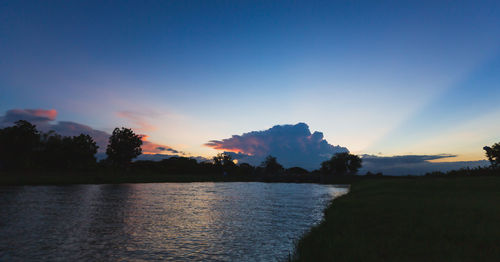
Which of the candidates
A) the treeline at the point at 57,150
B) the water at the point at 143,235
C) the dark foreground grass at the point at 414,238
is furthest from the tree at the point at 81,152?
the dark foreground grass at the point at 414,238

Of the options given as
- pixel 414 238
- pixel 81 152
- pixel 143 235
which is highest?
pixel 81 152

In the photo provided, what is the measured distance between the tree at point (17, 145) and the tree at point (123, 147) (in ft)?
97.3

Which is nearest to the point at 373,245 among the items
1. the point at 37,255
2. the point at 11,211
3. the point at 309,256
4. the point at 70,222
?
the point at 309,256

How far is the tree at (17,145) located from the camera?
10838cm

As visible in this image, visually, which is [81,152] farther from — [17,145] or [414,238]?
[414,238]

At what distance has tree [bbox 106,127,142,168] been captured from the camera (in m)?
132

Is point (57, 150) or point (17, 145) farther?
point (57, 150)

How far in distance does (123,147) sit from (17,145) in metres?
38.8

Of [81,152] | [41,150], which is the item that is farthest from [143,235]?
[41,150]

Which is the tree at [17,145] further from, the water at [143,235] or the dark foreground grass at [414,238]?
the dark foreground grass at [414,238]

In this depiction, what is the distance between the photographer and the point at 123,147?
131750 mm

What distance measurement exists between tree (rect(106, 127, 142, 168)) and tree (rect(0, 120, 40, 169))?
29644mm

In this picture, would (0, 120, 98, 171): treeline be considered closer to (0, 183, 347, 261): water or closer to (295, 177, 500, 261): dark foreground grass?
(0, 183, 347, 261): water

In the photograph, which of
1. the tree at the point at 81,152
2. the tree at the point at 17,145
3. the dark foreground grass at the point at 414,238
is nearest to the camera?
the dark foreground grass at the point at 414,238
